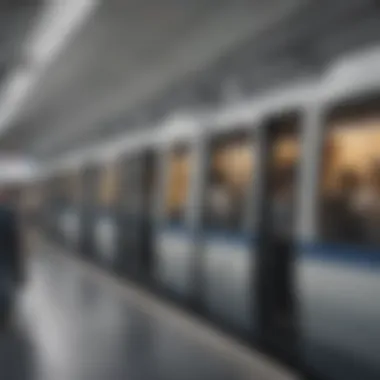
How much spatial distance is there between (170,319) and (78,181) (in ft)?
42.4

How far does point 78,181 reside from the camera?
23047mm

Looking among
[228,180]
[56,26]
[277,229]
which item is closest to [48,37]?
[56,26]

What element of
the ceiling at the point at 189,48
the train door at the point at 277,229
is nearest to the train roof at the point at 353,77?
the ceiling at the point at 189,48

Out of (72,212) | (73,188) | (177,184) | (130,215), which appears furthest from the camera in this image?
(72,212)

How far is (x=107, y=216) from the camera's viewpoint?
1844cm

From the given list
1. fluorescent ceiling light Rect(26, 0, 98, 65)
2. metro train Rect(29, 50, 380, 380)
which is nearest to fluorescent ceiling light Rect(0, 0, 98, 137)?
fluorescent ceiling light Rect(26, 0, 98, 65)

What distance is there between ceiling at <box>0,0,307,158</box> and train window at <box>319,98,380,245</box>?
124 cm

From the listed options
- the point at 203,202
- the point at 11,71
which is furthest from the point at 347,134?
the point at 11,71

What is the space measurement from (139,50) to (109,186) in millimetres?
8191

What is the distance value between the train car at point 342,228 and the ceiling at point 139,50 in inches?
43.4

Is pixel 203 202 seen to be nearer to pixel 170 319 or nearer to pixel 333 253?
pixel 170 319

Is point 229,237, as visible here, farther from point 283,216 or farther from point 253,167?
point 283,216

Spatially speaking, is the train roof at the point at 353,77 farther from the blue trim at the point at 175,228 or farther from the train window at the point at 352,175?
the blue trim at the point at 175,228

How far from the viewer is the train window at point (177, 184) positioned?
440 inches
